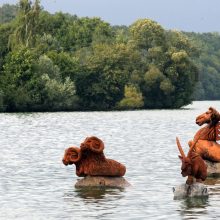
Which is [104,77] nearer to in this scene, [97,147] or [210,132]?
[210,132]

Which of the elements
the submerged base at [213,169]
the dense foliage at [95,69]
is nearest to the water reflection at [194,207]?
the submerged base at [213,169]

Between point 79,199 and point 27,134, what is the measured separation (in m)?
39.0

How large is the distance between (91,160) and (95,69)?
101465mm

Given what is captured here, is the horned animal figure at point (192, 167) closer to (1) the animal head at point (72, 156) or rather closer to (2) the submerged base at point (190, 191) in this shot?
(2) the submerged base at point (190, 191)

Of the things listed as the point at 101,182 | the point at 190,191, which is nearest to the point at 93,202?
the point at 190,191

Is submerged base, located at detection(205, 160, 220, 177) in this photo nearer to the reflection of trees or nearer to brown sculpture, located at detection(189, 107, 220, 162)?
brown sculpture, located at detection(189, 107, 220, 162)

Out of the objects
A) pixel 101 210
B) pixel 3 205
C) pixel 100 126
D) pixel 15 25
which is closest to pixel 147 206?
pixel 101 210

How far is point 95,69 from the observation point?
13112 centimetres

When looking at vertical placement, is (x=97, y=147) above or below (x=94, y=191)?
above

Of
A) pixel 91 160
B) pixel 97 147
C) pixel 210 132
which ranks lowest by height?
pixel 91 160

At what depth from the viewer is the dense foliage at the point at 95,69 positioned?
4582 inches

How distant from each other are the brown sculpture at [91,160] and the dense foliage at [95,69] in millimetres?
83382

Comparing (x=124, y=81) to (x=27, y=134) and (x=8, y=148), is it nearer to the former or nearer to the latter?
(x=27, y=134)

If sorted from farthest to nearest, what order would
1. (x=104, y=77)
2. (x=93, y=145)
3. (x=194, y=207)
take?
(x=104, y=77) < (x=93, y=145) < (x=194, y=207)
